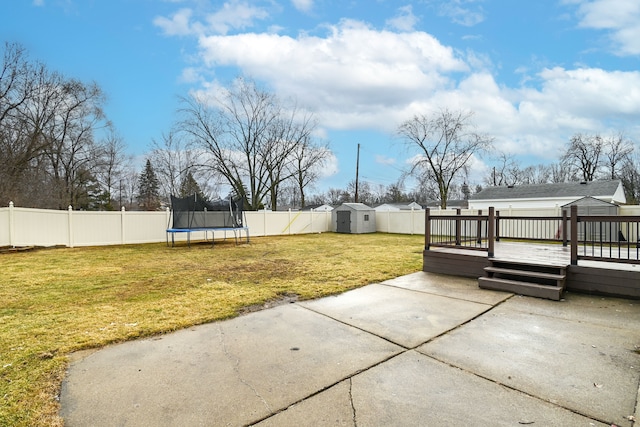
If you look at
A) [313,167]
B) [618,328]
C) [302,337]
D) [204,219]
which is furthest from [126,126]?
[618,328]

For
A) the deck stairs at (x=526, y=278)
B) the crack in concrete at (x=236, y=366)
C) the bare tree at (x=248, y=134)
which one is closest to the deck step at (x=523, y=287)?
the deck stairs at (x=526, y=278)

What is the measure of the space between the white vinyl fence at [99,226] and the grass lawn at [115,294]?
1426 mm

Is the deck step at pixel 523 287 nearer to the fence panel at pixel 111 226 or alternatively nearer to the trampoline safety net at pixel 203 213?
the fence panel at pixel 111 226

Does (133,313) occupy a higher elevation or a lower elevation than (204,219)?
lower

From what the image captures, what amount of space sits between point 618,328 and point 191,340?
4.31 m

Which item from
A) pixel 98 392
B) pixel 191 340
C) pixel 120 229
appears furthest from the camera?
pixel 120 229

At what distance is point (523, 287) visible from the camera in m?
4.57

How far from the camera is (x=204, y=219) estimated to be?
12047 millimetres

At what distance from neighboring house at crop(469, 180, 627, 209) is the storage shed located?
13461 mm

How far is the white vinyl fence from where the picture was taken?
9.80 m

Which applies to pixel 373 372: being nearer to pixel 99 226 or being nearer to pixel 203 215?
pixel 203 215

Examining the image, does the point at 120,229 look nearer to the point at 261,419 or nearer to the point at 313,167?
the point at 261,419

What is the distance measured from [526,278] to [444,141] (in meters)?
18.5

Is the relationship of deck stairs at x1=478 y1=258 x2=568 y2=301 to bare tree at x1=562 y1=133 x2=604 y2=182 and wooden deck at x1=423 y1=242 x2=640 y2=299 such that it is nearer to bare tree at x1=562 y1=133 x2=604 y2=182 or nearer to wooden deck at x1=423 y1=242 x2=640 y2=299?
wooden deck at x1=423 y1=242 x2=640 y2=299
